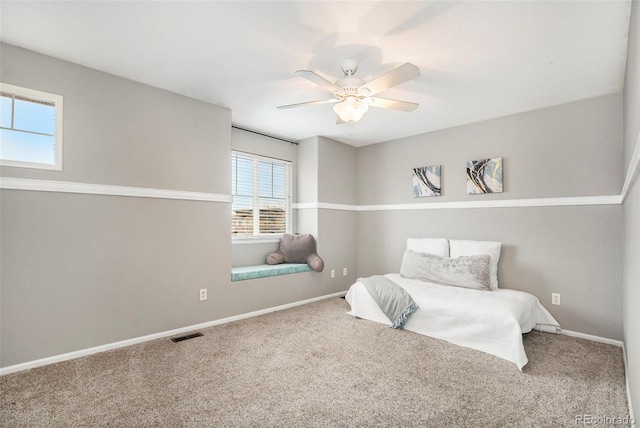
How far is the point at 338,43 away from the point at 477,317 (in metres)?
2.53

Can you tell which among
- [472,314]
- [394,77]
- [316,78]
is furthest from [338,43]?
[472,314]

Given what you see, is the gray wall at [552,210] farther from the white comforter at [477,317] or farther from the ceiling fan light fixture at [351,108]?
the ceiling fan light fixture at [351,108]

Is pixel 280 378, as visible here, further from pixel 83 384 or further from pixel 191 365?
pixel 83 384

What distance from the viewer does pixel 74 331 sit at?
255 centimetres

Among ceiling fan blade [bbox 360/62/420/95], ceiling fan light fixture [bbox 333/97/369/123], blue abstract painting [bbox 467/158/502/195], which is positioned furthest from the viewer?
blue abstract painting [bbox 467/158/502/195]

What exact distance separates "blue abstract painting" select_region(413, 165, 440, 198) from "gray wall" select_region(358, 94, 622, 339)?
0.09 metres

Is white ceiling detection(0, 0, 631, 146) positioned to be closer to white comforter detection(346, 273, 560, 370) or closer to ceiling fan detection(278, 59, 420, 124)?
ceiling fan detection(278, 59, 420, 124)

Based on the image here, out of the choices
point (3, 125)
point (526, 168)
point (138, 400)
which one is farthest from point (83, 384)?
point (526, 168)

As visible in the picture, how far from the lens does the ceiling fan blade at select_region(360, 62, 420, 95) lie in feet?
7.05

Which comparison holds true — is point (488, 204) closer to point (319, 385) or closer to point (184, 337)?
point (319, 385)

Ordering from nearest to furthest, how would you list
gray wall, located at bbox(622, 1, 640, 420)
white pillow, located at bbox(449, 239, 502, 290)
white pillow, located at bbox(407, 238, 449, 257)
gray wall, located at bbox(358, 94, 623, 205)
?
gray wall, located at bbox(622, 1, 640, 420) → gray wall, located at bbox(358, 94, 623, 205) → white pillow, located at bbox(449, 239, 502, 290) → white pillow, located at bbox(407, 238, 449, 257)

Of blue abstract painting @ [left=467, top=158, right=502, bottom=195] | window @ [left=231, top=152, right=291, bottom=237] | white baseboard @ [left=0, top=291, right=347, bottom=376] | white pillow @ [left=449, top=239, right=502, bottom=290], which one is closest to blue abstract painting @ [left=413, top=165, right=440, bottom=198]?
blue abstract painting @ [left=467, top=158, right=502, bottom=195]

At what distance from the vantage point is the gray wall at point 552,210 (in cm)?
302

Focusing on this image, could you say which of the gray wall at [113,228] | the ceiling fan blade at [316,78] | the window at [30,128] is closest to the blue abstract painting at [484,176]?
the ceiling fan blade at [316,78]
